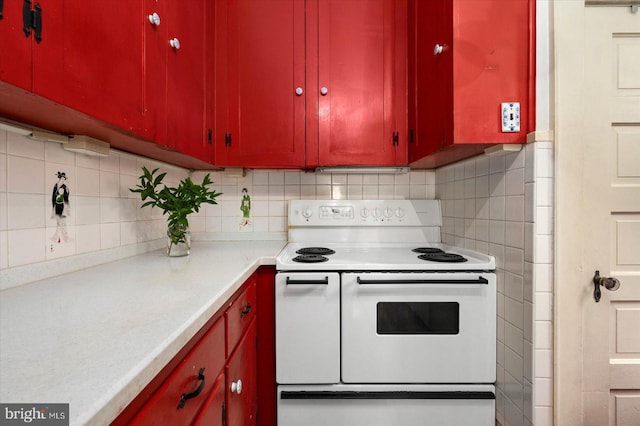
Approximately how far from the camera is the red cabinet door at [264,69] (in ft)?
5.33

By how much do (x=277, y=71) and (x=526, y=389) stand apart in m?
1.94

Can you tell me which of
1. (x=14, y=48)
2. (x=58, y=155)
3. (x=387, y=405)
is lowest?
(x=387, y=405)

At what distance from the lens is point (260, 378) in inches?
54.6

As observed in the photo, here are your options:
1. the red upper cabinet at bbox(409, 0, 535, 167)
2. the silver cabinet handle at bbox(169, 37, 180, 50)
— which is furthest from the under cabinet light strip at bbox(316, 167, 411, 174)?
the silver cabinet handle at bbox(169, 37, 180, 50)

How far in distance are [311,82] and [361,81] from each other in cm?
29

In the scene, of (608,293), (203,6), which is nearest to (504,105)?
(608,293)

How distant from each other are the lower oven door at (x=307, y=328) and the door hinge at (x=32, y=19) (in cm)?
110

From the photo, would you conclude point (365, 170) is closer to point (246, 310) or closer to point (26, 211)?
point (246, 310)

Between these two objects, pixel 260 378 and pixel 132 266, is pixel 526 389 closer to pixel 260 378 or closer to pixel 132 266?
pixel 260 378

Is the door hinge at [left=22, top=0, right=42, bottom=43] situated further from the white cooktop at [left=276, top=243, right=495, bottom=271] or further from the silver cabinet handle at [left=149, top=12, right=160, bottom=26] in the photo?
the white cooktop at [left=276, top=243, right=495, bottom=271]

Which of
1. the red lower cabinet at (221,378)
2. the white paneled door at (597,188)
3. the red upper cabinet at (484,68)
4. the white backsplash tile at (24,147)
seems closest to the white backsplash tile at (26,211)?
the white backsplash tile at (24,147)

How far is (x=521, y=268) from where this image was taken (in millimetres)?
1160

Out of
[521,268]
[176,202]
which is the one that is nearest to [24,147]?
[176,202]

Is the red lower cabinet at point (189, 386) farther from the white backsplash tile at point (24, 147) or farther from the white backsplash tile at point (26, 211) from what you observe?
the white backsplash tile at point (24, 147)
